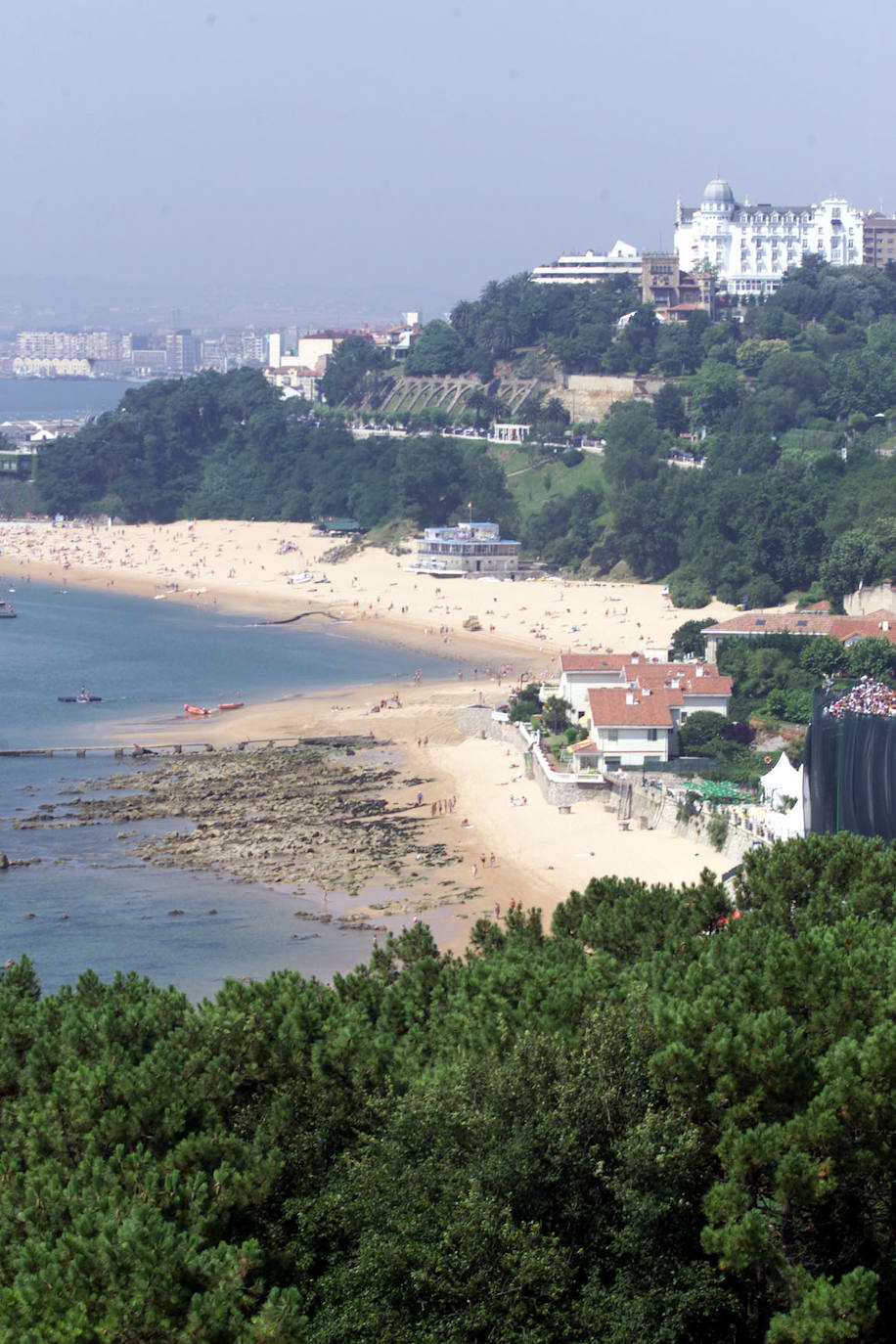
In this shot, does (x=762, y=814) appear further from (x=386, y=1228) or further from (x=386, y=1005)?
(x=386, y=1228)

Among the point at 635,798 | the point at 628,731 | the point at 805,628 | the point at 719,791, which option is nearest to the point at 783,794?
the point at 719,791

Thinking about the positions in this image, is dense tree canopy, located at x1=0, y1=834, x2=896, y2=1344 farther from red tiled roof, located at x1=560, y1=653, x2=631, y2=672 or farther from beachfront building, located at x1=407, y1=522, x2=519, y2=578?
beachfront building, located at x1=407, y1=522, x2=519, y2=578

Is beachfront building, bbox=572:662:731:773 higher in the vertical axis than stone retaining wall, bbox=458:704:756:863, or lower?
higher

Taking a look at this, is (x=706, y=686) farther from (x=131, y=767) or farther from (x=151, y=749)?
(x=151, y=749)

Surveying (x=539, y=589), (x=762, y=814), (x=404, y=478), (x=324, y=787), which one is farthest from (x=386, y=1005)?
(x=404, y=478)

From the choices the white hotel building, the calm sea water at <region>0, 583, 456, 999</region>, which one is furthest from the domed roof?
the calm sea water at <region>0, 583, 456, 999</region>

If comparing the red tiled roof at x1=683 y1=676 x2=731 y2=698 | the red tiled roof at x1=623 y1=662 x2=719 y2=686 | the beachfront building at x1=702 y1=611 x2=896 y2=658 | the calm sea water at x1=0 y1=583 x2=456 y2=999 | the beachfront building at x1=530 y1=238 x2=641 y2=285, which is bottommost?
the calm sea water at x1=0 y1=583 x2=456 y2=999

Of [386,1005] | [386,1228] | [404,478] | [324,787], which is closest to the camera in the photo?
[386,1228]
